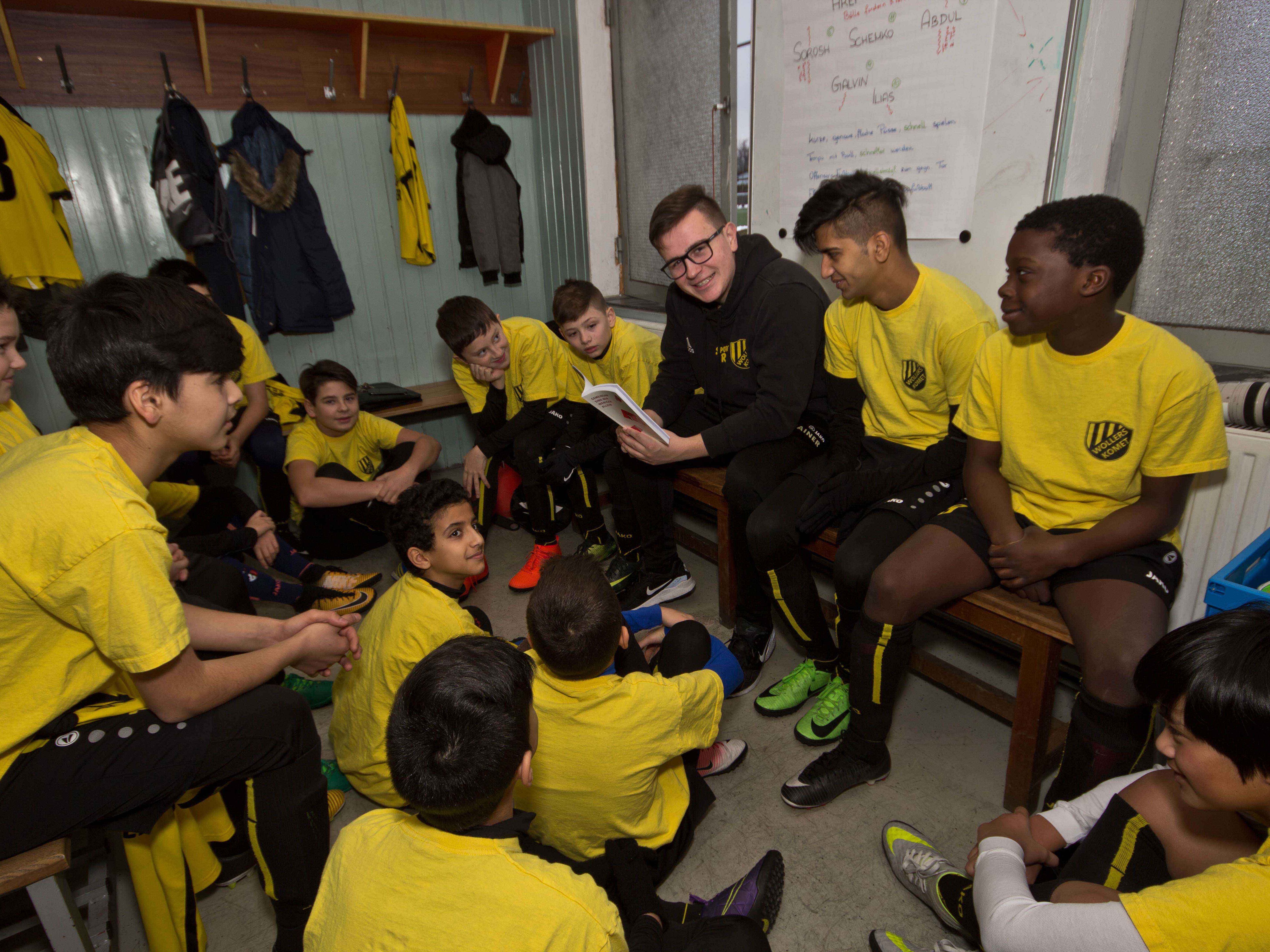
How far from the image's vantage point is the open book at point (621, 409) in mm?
1928

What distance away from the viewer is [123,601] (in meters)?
1.02

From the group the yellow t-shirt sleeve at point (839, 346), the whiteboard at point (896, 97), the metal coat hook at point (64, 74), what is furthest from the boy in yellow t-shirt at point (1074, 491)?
the metal coat hook at point (64, 74)

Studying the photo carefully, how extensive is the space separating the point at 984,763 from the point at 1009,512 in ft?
2.15

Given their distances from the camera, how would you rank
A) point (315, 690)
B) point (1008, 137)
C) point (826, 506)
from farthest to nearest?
point (315, 690) → point (1008, 137) → point (826, 506)

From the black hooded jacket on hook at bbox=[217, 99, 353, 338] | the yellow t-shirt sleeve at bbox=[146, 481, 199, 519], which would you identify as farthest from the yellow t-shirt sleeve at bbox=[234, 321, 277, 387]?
the yellow t-shirt sleeve at bbox=[146, 481, 199, 519]

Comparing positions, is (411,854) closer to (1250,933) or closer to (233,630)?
(233,630)

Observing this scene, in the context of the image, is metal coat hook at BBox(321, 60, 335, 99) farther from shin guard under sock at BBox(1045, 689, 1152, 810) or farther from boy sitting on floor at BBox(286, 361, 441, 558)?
shin guard under sock at BBox(1045, 689, 1152, 810)

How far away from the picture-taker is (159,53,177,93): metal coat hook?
3.03m

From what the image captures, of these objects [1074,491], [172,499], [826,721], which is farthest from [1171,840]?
[172,499]

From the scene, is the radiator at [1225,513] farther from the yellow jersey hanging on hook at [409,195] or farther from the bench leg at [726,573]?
the yellow jersey hanging on hook at [409,195]

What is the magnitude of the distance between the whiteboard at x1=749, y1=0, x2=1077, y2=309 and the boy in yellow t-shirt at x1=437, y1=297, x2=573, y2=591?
4.85ft

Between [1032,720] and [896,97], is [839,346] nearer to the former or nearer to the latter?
[896,97]

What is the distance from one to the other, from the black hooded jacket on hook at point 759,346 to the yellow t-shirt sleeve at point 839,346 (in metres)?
0.03

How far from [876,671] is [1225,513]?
0.87 metres
